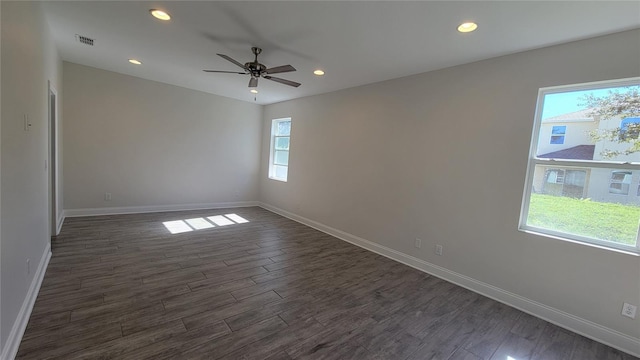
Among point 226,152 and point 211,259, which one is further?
point 226,152

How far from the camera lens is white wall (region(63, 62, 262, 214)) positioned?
475 centimetres

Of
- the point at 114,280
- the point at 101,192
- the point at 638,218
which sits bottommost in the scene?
the point at 114,280

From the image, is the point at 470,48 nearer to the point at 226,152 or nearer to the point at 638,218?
the point at 638,218

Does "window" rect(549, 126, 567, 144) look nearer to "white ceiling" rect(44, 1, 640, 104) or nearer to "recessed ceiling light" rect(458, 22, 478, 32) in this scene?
"white ceiling" rect(44, 1, 640, 104)

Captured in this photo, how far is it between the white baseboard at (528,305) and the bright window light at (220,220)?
267 centimetres

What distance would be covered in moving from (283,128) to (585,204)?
5435 millimetres

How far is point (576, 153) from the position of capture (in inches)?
100.0

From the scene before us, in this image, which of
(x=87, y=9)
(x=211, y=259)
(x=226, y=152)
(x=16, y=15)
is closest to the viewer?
(x=16, y=15)

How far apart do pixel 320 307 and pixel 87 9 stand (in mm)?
3644

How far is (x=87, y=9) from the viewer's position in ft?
8.37

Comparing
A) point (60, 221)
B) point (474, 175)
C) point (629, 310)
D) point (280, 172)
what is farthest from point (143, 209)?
point (629, 310)

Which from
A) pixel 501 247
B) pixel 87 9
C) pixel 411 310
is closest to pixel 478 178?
pixel 501 247

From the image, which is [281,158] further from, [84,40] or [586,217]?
[586,217]

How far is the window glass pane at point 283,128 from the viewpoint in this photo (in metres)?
6.31
